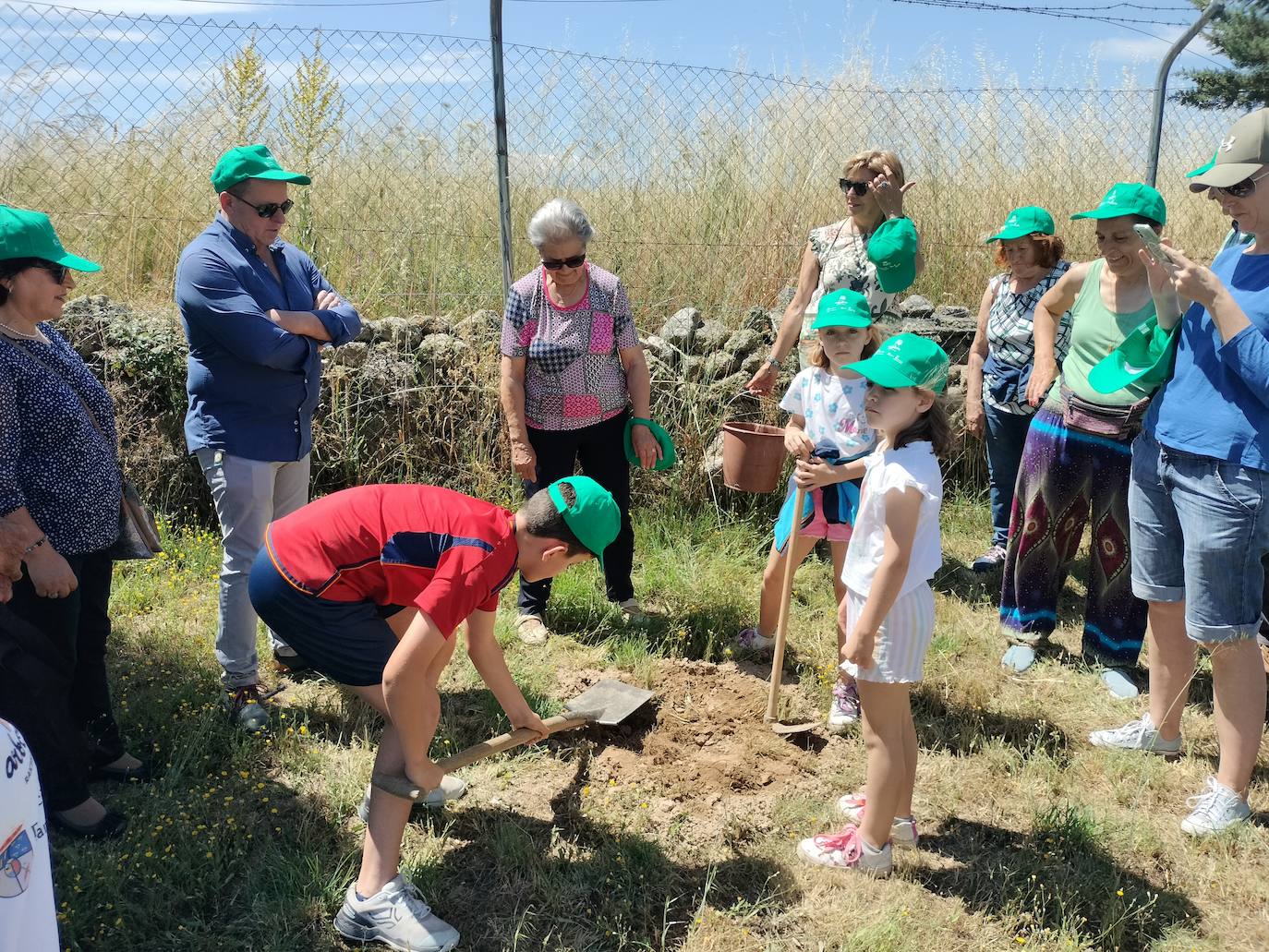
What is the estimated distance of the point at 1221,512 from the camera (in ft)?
10.1

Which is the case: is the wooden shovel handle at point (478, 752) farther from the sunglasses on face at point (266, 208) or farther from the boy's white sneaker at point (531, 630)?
the sunglasses on face at point (266, 208)

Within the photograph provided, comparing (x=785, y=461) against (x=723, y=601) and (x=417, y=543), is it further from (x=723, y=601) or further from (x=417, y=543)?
(x=417, y=543)

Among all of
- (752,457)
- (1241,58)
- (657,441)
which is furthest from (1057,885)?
(1241,58)

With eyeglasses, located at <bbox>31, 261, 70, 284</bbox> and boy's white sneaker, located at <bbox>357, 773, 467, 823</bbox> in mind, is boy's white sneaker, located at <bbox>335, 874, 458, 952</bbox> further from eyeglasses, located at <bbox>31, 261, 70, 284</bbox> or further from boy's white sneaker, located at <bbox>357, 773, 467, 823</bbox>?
eyeglasses, located at <bbox>31, 261, 70, 284</bbox>

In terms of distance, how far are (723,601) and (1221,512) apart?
226cm

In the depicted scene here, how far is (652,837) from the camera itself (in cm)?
327

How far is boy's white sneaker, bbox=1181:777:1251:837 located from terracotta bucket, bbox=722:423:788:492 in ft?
6.86

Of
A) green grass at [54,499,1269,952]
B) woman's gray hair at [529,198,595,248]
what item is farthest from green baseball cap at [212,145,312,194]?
green grass at [54,499,1269,952]

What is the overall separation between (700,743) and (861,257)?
7.45 ft

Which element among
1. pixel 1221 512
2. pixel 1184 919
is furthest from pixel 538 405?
pixel 1184 919

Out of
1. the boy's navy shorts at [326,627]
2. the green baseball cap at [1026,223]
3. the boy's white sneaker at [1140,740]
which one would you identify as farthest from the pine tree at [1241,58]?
the boy's navy shorts at [326,627]

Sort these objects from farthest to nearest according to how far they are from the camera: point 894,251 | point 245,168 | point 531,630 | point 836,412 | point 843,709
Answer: point 531,630, point 894,251, point 843,709, point 836,412, point 245,168

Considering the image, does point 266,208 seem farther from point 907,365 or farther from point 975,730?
point 975,730

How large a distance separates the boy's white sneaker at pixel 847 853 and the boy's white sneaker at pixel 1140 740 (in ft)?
3.96
